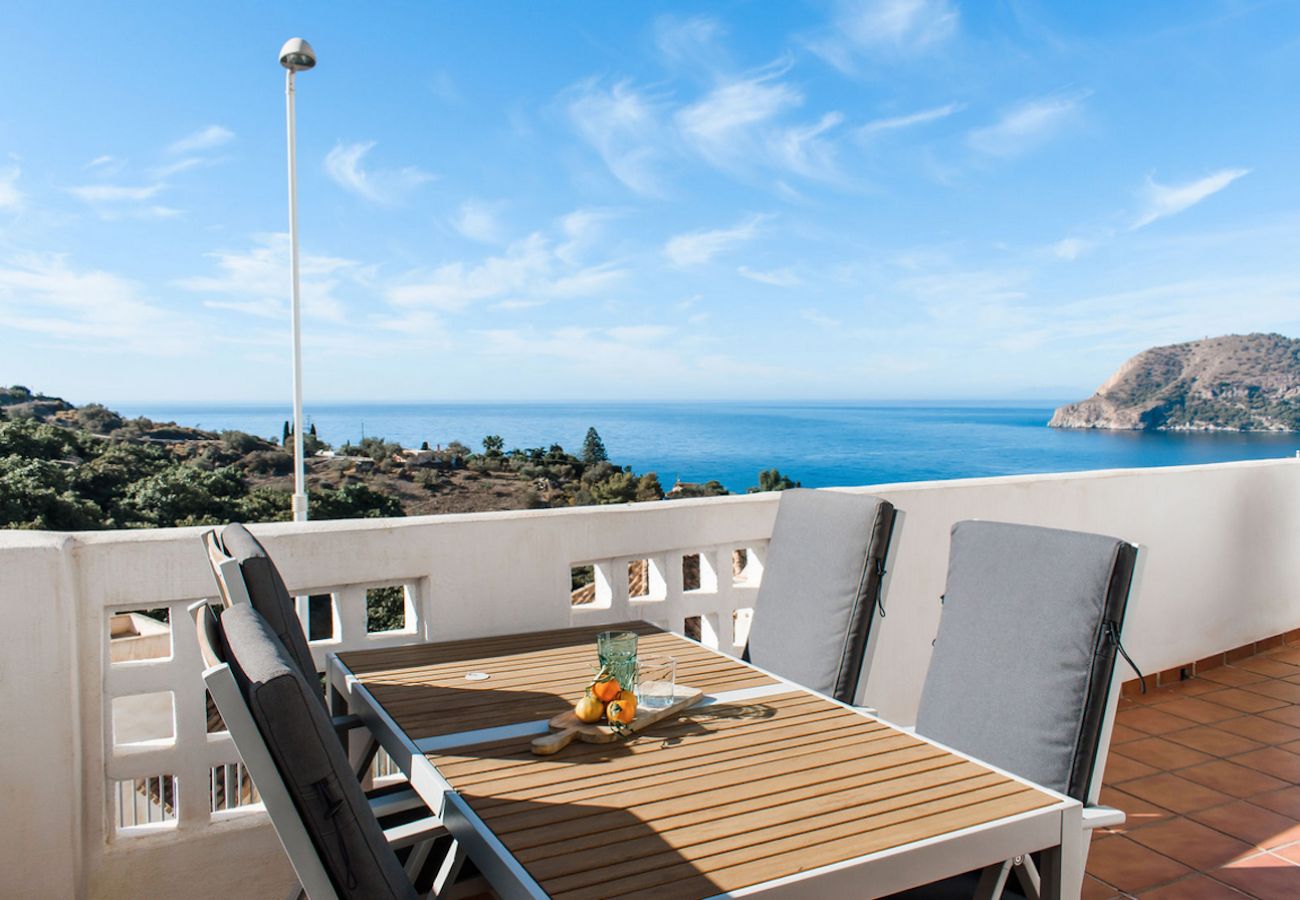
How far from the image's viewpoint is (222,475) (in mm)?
17266

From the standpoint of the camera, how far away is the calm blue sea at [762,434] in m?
14.0

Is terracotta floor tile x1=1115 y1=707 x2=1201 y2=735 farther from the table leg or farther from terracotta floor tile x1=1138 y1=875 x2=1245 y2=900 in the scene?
the table leg

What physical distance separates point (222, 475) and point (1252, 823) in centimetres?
1777

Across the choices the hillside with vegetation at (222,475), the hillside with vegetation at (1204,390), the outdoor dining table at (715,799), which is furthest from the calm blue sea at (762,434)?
the outdoor dining table at (715,799)

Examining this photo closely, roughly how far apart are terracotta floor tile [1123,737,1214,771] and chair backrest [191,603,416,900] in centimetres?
320

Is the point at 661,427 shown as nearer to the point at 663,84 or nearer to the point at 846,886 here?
the point at 663,84

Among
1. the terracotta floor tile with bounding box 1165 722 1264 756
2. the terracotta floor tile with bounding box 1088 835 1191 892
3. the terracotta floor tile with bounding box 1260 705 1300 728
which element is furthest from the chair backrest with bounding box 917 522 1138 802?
the terracotta floor tile with bounding box 1260 705 1300 728

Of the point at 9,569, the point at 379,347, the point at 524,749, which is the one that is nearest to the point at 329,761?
the point at 524,749

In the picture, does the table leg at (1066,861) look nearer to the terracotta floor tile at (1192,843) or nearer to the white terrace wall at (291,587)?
the white terrace wall at (291,587)

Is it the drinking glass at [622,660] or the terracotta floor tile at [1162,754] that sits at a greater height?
the drinking glass at [622,660]

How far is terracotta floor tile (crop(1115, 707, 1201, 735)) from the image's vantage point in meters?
3.63

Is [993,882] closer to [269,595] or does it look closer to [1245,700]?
[269,595]

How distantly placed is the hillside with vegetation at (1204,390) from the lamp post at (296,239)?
10682mm

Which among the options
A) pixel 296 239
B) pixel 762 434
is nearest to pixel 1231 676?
pixel 296 239
